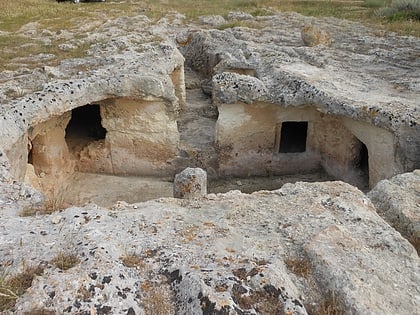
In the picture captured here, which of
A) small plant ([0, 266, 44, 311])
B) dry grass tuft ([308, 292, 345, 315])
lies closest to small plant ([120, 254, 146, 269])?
small plant ([0, 266, 44, 311])

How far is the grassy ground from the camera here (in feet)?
36.7

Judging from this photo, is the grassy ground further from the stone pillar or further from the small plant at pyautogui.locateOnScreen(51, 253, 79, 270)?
the small plant at pyautogui.locateOnScreen(51, 253, 79, 270)

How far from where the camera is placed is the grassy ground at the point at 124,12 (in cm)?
1120

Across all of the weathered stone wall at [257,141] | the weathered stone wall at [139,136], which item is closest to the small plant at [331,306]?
the weathered stone wall at [257,141]

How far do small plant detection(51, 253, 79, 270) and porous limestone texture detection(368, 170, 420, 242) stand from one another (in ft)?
11.0

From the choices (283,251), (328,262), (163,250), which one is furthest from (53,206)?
(328,262)

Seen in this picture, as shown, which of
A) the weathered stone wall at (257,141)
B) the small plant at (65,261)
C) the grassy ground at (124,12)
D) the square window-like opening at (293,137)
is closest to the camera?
the small plant at (65,261)

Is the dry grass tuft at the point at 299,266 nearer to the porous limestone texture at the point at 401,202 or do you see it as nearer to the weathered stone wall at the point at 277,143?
the porous limestone texture at the point at 401,202

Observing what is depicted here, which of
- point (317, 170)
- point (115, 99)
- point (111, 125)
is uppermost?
point (115, 99)

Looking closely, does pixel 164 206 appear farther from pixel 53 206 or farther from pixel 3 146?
pixel 3 146

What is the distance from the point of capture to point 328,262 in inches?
155

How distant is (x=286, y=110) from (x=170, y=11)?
948 centimetres

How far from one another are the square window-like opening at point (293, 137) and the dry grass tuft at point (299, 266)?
274 inches

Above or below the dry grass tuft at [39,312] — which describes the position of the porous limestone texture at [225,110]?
below
